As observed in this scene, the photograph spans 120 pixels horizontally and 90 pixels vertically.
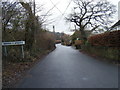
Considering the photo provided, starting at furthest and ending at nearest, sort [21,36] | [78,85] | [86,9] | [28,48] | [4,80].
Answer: [86,9] → [28,48] → [21,36] → [4,80] → [78,85]

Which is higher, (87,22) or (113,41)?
(87,22)

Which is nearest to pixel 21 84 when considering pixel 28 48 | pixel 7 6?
pixel 7 6

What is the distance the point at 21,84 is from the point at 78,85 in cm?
210

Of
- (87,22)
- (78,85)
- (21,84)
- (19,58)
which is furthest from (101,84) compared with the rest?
(87,22)

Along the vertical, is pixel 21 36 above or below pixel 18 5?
below

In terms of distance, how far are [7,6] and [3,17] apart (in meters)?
0.75

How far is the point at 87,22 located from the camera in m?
23.7

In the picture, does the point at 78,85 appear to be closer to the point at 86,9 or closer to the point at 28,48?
the point at 28,48

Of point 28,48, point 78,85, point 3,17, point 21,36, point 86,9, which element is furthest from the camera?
point 86,9

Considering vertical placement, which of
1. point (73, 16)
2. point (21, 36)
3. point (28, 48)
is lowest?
point (28, 48)

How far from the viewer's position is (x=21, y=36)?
1116 centimetres

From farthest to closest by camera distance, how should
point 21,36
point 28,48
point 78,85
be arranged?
1. point 28,48
2. point 21,36
3. point 78,85

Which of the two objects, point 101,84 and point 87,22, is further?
point 87,22

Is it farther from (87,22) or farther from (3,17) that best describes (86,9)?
(3,17)
